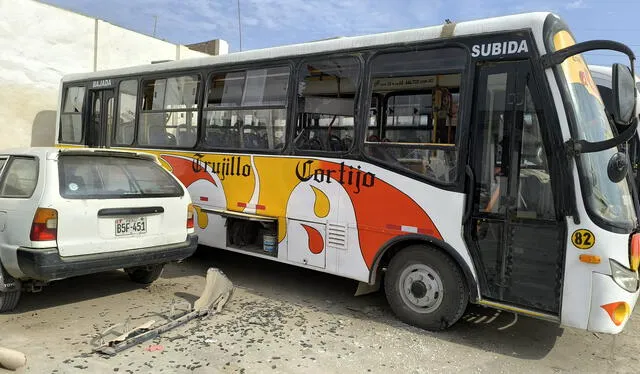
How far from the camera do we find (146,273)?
5.92 metres

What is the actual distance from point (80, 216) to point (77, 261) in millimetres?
413

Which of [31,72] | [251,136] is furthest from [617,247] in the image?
[31,72]

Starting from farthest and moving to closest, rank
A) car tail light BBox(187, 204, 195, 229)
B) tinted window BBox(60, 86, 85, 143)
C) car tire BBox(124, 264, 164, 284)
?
1. tinted window BBox(60, 86, 85, 143)
2. car tire BBox(124, 264, 164, 284)
3. car tail light BBox(187, 204, 195, 229)

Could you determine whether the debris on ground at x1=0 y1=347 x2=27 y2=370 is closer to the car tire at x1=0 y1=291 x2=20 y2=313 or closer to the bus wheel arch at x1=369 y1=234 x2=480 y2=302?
the car tire at x1=0 y1=291 x2=20 y2=313

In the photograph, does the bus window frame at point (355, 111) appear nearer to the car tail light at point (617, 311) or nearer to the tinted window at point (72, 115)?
the car tail light at point (617, 311)

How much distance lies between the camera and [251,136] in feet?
20.1

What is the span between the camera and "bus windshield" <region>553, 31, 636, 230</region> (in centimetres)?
389

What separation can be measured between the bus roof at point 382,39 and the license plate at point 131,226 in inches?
97.7

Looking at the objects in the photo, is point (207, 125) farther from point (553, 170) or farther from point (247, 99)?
point (553, 170)

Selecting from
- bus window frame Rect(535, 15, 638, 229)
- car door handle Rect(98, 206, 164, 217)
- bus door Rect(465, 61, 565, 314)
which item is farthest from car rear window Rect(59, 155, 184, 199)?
bus window frame Rect(535, 15, 638, 229)

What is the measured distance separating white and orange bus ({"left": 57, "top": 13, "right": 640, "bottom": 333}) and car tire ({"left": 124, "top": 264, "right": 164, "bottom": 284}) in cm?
90

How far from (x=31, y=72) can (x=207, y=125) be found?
26.7 feet

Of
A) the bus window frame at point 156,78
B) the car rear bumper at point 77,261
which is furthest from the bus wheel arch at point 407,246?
the bus window frame at point 156,78

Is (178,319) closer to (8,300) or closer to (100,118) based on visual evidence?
(8,300)
